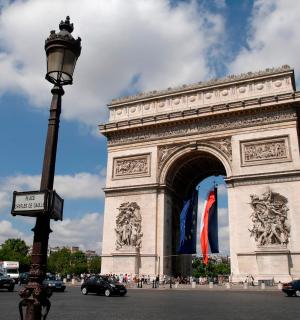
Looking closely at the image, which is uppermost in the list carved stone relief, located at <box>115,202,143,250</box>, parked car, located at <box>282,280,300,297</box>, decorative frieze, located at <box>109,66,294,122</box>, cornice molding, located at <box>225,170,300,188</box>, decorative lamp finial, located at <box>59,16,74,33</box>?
decorative frieze, located at <box>109,66,294,122</box>

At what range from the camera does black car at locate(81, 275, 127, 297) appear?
20.0 m

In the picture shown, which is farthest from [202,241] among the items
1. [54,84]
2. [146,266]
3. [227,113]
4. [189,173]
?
[54,84]

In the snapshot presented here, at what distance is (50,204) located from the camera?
4496 mm

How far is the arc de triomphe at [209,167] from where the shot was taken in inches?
1076

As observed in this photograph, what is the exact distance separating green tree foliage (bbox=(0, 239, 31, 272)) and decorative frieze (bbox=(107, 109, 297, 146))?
56580mm

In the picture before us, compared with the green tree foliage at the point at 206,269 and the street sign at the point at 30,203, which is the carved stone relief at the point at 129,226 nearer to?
the street sign at the point at 30,203

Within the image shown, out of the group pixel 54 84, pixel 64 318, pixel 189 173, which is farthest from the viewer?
pixel 189 173

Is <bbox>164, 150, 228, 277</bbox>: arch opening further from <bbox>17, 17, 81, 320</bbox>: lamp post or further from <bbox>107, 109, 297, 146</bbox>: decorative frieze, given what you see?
<bbox>17, 17, 81, 320</bbox>: lamp post

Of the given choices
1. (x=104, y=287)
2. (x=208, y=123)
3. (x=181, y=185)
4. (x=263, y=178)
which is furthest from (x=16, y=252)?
(x=104, y=287)

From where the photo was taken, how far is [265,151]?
29312 mm

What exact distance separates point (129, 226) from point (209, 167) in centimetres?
972

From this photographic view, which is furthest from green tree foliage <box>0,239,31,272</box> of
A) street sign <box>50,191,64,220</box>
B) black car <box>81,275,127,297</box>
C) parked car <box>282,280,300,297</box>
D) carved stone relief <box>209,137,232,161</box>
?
street sign <box>50,191,64,220</box>

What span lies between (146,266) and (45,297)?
26.8 metres

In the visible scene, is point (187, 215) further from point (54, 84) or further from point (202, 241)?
point (54, 84)
